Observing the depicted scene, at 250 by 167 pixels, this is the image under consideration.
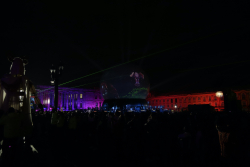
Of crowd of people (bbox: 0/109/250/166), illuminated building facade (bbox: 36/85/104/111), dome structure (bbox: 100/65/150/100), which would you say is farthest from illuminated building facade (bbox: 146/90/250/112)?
crowd of people (bbox: 0/109/250/166)

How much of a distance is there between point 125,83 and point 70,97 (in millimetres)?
63360

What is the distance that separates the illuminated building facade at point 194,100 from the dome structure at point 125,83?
31.0m

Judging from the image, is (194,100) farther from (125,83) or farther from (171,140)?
(171,140)

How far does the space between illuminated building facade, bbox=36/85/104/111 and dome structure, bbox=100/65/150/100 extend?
4908 centimetres

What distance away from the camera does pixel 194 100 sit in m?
71.6

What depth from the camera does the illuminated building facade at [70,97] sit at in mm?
75625

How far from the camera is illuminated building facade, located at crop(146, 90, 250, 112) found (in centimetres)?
5821

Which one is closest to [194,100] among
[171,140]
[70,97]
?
[70,97]

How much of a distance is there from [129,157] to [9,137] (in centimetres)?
421

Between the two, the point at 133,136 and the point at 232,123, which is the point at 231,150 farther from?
the point at 133,136

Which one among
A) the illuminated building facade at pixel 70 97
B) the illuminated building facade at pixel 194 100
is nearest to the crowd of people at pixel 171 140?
the illuminated building facade at pixel 194 100

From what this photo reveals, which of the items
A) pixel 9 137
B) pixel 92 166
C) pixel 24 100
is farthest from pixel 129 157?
pixel 24 100

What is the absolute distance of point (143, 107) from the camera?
28.1m

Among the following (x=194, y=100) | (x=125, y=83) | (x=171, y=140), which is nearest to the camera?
(x=171, y=140)
